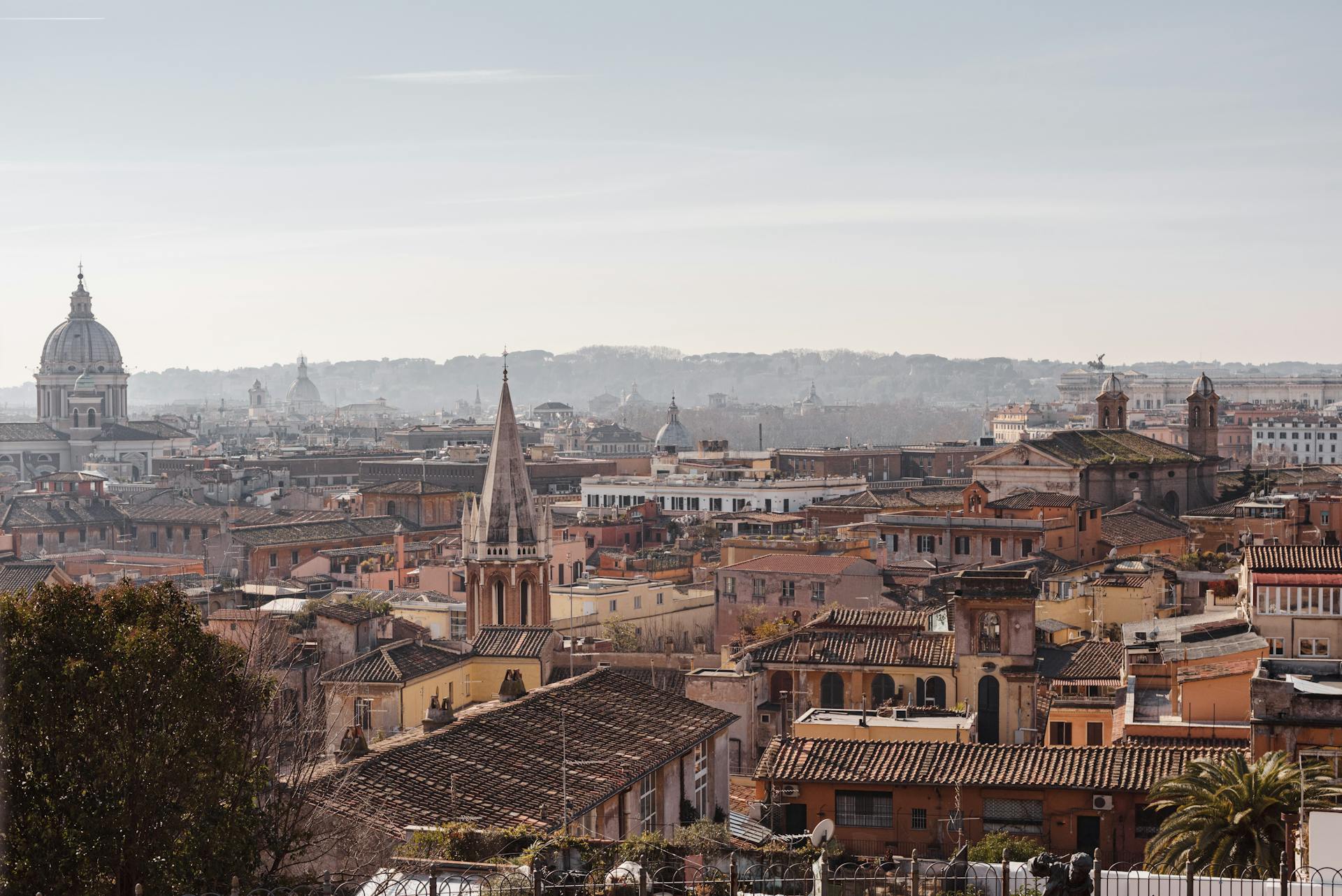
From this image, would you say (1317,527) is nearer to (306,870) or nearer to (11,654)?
(306,870)

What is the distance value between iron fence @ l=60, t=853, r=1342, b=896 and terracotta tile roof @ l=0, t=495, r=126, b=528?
52010 millimetres

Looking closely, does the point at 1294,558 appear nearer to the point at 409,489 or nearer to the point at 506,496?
the point at 506,496

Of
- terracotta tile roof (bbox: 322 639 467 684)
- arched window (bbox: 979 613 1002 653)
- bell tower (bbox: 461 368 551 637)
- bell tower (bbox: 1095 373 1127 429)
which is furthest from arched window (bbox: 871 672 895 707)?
bell tower (bbox: 1095 373 1127 429)

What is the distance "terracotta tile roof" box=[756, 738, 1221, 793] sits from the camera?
1511 cm

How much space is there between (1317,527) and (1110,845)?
1756 cm

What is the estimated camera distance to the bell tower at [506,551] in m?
29.7

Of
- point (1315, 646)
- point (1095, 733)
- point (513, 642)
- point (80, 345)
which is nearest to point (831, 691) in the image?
point (513, 642)

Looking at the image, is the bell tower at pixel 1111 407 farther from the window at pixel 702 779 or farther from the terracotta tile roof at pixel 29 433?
the terracotta tile roof at pixel 29 433

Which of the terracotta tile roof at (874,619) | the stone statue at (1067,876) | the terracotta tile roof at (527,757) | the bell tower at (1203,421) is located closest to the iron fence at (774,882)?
the stone statue at (1067,876)

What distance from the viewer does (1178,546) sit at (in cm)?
3784

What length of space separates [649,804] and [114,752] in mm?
6475

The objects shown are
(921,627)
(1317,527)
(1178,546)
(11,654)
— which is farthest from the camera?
(1178,546)

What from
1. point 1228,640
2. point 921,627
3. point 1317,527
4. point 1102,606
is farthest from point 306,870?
point 1317,527

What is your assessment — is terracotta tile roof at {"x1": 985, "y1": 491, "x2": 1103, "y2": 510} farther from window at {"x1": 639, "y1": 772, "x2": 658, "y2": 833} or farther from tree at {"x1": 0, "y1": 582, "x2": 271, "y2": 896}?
tree at {"x1": 0, "y1": 582, "x2": 271, "y2": 896}
